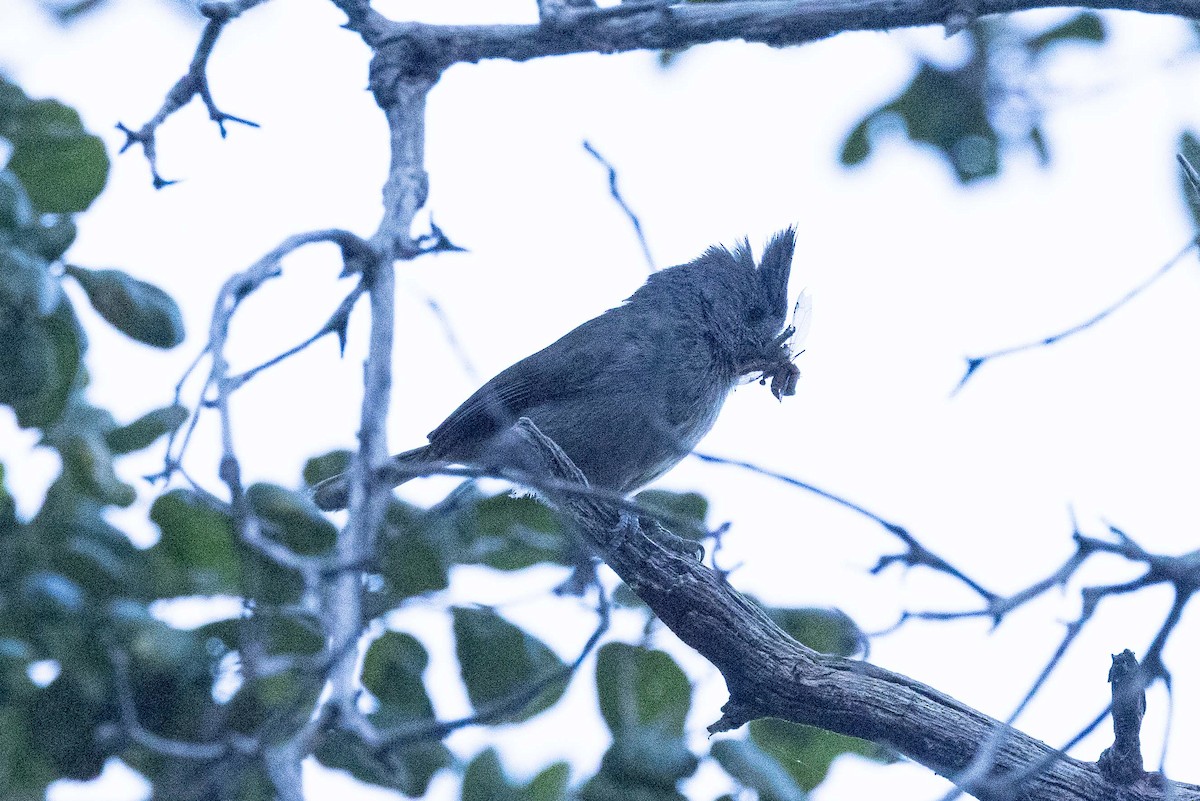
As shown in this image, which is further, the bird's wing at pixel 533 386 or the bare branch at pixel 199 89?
the bird's wing at pixel 533 386

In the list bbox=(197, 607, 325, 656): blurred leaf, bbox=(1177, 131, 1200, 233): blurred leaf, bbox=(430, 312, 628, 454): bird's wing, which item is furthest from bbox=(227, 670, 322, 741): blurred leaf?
bbox=(1177, 131, 1200, 233): blurred leaf

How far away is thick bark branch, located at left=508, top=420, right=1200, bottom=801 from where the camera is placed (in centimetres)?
352

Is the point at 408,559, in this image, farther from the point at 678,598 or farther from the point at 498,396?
the point at 498,396

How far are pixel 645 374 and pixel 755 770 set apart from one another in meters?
2.55

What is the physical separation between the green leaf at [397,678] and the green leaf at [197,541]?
361 millimetres

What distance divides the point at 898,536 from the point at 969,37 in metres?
3.34

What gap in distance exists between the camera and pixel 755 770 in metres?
3.00

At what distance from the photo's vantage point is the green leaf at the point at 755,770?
298 centimetres

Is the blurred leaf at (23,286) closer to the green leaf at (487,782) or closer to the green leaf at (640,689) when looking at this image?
the green leaf at (487,782)

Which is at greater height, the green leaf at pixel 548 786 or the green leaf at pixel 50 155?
the green leaf at pixel 50 155

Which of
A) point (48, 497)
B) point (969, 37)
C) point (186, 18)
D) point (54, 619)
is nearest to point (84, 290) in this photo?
point (48, 497)

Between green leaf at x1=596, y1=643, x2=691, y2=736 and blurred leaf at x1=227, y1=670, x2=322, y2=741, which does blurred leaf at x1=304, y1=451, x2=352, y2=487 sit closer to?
blurred leaf at x1=227, y1=670, x2=322, y2=741

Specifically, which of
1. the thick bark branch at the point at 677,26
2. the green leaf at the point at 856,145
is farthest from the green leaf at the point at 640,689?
the green leaf at the point at 856,145

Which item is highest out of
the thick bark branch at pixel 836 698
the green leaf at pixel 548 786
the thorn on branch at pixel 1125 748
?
the thorn on branch at pixel 1125 748
